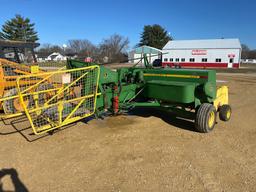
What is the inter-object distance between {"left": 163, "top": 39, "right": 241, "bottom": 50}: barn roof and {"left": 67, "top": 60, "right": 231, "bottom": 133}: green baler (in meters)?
41.5

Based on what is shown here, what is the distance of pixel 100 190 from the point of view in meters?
3.07

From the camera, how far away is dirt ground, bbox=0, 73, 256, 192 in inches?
127

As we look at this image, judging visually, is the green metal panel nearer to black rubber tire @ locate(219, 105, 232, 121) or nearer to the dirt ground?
the dirt ground

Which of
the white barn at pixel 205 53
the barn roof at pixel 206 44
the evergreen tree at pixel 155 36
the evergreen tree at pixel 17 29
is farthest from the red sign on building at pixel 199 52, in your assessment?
the evergreen tree at pixel 17 29

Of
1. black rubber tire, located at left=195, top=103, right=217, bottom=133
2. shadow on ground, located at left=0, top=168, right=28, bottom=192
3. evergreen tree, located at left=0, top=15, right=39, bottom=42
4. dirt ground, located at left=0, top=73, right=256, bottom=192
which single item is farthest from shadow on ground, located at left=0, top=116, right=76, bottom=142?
evergreen tree, located at left=0, top=15, right=39, bottom=42

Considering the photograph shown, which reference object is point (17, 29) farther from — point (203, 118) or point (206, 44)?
point (203, 118)

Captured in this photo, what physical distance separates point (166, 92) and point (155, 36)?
67832 mm

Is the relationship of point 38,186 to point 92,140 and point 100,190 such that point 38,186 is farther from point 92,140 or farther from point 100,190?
point 92,140

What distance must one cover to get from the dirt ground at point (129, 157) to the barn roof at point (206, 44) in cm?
4177

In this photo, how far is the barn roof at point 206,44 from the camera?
43.7m

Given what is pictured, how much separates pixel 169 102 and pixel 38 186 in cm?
351

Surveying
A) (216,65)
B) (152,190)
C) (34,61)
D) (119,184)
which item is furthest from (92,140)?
(216,65)

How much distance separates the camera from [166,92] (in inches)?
208

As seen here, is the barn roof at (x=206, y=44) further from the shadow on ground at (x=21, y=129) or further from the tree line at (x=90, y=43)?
the shadow on ground at (x=21, y=129)
